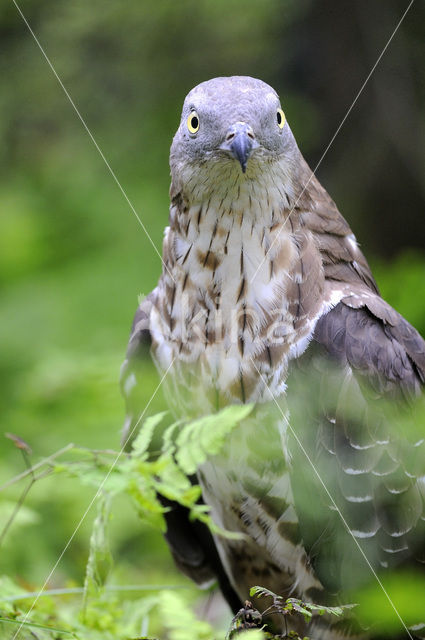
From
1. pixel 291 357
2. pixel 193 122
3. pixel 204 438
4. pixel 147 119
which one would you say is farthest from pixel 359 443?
pixel 147 119

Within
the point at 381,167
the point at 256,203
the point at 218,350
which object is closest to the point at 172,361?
the point at 218,350

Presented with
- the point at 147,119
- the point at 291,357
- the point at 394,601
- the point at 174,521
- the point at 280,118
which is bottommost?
the point at 174,521

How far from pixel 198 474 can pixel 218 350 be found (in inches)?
22.8

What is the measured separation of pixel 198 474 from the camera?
327 centimetres

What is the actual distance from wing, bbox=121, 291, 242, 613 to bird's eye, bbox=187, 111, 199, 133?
2.63 feet

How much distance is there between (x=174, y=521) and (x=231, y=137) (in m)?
1.70

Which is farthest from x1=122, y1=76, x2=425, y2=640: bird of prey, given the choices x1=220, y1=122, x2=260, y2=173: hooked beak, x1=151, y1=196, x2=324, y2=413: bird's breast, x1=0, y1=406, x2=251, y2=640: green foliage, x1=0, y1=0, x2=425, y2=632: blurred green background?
x1=0, y1=0, x2=425, y2=632: blurred green background

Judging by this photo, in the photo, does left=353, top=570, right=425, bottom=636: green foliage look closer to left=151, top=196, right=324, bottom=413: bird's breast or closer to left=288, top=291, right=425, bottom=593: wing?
left=288, top=291, right=425, bottom=593: wing

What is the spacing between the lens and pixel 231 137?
8.57 ft

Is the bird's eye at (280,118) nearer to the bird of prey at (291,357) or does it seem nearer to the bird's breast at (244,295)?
the bird of prey at (291,357)

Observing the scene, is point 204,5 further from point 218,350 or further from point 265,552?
point 265,552

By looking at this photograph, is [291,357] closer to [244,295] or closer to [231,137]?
[244,295]

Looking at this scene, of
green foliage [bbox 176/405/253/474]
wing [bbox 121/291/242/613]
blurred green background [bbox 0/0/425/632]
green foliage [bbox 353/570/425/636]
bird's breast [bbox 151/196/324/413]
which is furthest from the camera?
blurred green background [bbox 0/0/425/632]

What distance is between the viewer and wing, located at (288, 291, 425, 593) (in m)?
2.86
